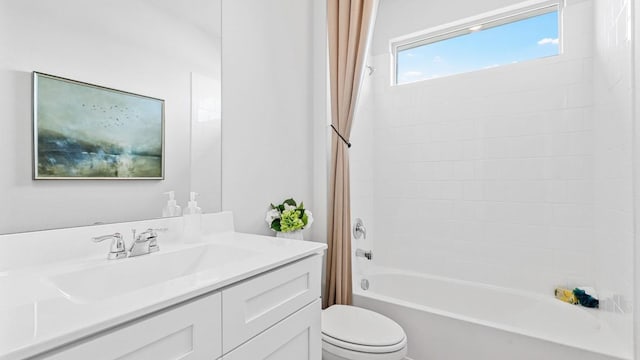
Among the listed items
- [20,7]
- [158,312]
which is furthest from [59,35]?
[158,312]

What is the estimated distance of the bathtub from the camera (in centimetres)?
138

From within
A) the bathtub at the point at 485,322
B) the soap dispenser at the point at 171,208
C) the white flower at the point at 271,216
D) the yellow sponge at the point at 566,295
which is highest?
the soap dispenser at the point at 171,208

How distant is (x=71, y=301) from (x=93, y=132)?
0.59 meters

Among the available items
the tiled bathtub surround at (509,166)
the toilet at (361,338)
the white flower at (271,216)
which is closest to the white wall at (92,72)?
the white flower at (271,216)

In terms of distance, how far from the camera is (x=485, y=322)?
1549 mm

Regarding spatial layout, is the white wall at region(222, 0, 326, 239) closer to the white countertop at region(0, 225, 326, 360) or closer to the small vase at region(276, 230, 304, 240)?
the small vase at region(276, 230, 304, 240)

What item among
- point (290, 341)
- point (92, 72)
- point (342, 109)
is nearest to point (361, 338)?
point (290, 341)

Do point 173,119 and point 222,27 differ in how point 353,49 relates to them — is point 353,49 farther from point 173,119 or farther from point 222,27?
point 173,119

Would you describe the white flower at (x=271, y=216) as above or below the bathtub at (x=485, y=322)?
above

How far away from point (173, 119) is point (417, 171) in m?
1.83

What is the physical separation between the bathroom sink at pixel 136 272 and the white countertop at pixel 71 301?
1 centimetres

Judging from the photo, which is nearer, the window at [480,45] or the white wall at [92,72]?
the white wall at [92,72]

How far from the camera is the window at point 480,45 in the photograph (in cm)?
208

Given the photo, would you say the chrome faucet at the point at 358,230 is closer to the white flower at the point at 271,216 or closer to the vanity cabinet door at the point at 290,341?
the white flower at the point at 271,216
